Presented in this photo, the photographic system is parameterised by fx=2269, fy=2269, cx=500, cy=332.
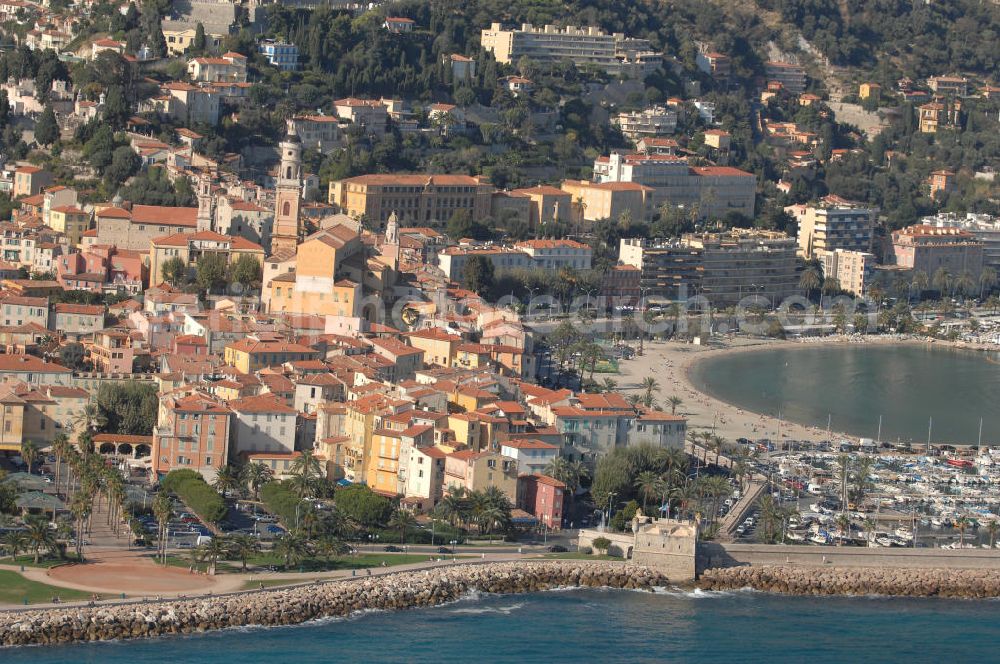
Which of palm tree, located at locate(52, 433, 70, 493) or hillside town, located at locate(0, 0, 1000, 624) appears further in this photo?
hillside town, located at locate(0, 0, 1000, 624)

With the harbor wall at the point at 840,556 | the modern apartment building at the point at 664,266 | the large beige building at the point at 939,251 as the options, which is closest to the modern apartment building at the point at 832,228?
the large beige building at the point at 939,251

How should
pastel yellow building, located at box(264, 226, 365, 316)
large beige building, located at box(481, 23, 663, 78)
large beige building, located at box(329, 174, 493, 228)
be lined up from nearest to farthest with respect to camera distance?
1. pastel yellow building, located at box(264, 226, 365, 316)
2. large beige building, located at box(329, 174, 493, 228)
3. large beige building, located at box(481, 23, 663, 78)

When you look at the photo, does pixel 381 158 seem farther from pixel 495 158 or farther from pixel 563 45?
pixel 563 45

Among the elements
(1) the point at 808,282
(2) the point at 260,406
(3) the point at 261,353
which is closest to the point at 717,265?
(1) the point at 808,282

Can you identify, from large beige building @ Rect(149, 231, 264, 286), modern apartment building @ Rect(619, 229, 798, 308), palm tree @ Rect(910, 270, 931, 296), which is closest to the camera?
large beige building @ Rect(149, 231, 264, 286)

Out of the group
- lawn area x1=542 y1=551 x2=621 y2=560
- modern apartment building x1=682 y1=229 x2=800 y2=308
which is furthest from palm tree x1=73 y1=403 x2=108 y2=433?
modern apartment building x1=682 y1=229 x2=800 y2=308

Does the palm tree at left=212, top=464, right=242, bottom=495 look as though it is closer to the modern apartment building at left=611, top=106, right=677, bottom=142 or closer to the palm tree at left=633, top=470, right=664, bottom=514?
the palm tree at left=633, top=470, right=664, bottom=514

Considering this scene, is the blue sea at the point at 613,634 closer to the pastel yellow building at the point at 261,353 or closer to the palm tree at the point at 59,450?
the palm tree at the point at 59,450

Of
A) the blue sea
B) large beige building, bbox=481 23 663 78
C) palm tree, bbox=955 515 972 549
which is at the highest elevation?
large beige building, bbox=481 23 663 78
